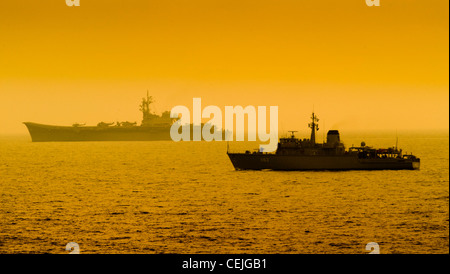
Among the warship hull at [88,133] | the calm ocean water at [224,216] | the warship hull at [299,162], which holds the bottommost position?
the calm ocean water at [224,216]

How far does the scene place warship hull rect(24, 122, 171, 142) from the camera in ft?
627

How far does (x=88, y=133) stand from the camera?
640 feet

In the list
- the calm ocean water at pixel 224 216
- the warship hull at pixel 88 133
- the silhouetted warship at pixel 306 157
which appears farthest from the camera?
the warship hull at pixel 88 133

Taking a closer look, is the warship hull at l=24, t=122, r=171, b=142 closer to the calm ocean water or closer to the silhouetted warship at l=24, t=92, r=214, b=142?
the silhouetted warship at l=24, t=92, r=214, b=142

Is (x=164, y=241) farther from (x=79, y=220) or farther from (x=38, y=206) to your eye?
(x=38, y=206)

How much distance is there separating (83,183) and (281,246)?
3320 cm

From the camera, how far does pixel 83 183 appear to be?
161ft

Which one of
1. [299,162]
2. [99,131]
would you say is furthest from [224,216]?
[99,131]

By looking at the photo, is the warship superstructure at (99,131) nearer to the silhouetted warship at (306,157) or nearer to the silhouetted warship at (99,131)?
the silhouetted warship at (99,131)

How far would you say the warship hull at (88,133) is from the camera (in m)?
191

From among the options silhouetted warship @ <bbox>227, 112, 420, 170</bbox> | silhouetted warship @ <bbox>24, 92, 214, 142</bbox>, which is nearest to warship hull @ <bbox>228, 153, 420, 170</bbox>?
silhouetted warship @ <bbox>227, 112, 420, 170</bbox>

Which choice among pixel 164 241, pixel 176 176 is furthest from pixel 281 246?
pixel 176 176

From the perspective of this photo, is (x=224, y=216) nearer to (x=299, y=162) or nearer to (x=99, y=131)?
(x=299, y=162)

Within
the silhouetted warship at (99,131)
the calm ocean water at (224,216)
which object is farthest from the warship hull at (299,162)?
the silhouetted warship at (99,131)
